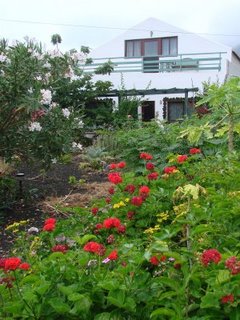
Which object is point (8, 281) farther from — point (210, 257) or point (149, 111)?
point (149, 111)

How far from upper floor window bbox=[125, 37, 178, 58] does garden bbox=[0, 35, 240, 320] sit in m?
21.4

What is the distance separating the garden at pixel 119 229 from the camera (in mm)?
1784

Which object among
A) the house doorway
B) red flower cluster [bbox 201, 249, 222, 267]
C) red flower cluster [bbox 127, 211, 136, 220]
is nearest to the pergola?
the house doorway

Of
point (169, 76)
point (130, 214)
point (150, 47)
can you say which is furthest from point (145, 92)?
point (130, 214)

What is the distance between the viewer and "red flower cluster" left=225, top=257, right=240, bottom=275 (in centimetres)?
168

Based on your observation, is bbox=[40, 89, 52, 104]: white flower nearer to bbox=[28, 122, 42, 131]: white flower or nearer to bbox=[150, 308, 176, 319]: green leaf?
bbox=[28, 122, 42, 131]: white flower

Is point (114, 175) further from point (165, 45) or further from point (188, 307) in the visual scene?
point (165, 45)

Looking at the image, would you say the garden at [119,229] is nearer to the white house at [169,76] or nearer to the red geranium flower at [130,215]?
the red geranium flower at [130,215]

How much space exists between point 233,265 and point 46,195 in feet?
16.2

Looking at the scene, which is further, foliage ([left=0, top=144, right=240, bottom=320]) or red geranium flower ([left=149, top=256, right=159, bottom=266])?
red geranium flower ([left=149, top=256, right=159, bottom=266])

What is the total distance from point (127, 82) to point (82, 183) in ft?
46.9

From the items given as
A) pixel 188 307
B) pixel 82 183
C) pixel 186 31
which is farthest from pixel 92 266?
pixel 186 31

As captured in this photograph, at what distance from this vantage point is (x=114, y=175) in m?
3.33

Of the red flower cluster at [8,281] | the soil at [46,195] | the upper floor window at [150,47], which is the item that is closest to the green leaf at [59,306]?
the red flower cluster at [8,281]
